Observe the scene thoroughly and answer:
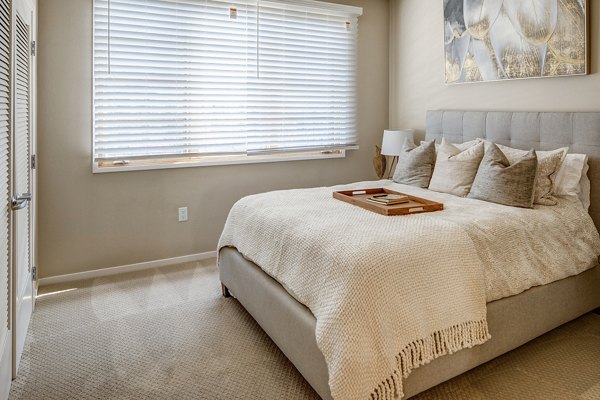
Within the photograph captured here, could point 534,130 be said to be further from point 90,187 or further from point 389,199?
point 90,187

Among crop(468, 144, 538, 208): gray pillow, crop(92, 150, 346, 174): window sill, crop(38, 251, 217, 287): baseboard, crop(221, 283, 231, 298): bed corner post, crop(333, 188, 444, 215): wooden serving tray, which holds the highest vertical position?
crop(92, 150, 346, 174): window sill

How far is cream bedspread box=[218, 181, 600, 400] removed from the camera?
1.74 metres

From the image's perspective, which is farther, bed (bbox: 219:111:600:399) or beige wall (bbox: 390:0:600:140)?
beige wall (bbox: 390:0:600:140)

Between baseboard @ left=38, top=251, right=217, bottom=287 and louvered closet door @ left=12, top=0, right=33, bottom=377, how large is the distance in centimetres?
56

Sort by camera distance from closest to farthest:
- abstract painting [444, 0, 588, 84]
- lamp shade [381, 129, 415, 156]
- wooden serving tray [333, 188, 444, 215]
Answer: wooden serving tray [333, 188, 444, 215]
abstract painting [444, 0, 588, 84]
lamp shade [381, 129, 415, 156]

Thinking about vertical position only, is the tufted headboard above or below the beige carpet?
above

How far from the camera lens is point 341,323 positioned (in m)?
1.72

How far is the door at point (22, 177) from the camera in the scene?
6.98 ft

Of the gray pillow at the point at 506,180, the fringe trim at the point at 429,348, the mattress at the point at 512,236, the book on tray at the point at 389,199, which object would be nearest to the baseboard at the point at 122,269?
the mattress at the point at 512,236

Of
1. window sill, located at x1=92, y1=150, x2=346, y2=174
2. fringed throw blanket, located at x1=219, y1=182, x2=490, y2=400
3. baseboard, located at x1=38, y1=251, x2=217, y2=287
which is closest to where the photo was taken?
fringed throw blanket, located at x1=219, y1=182, x2=490, y2=400

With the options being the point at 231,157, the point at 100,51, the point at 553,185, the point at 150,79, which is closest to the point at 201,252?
the point at 231,157

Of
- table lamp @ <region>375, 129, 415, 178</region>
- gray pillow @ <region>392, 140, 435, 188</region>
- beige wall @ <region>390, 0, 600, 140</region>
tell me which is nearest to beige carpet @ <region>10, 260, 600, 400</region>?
gray pillow @ <region>392, 140, 435, 188</region>

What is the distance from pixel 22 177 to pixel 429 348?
7.71ft

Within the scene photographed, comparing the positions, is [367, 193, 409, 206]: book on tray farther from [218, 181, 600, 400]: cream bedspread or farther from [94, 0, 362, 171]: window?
[94, 0, 362, 171]: window
